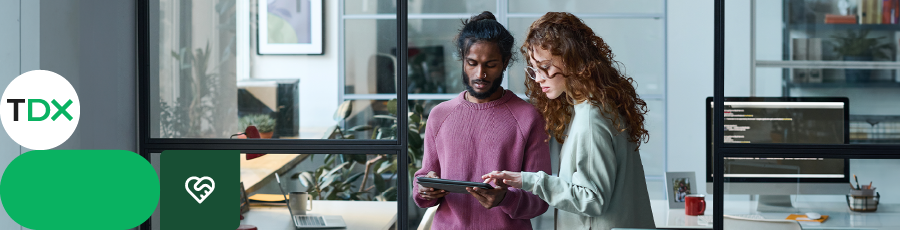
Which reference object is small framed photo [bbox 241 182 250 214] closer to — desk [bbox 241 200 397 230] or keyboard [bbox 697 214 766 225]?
desk [bbox 241 200 397 230]

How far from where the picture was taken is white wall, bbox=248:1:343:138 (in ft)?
8.33

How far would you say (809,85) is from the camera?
8.09ft

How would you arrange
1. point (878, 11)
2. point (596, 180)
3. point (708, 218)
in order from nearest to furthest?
1. point (596, 180)
2. point (878, 11)
3. point (708, 218)

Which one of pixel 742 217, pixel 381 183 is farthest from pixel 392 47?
pixel 742 217

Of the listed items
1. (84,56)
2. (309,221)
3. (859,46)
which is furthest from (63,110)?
(859,46)

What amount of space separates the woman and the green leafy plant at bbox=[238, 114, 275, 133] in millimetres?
1161

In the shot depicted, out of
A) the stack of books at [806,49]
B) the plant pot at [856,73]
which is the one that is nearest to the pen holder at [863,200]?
the plant pot at [856,73]

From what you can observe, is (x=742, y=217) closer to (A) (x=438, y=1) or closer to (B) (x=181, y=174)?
(A) (x=438, y=1)

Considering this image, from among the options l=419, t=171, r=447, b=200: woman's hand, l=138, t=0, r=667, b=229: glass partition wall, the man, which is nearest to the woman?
the man

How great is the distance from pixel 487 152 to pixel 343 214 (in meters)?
0.96

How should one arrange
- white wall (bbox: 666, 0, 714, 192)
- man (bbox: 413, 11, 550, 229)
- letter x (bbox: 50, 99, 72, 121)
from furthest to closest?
white wall (bbox: 666, 0, 714, 192) → letter x (bbox: 50, 99, 72, 121) → man (bbox: 413, 11, 550, 229)

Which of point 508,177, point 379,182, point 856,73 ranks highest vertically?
point 856,73

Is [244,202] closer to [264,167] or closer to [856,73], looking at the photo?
[264,167]

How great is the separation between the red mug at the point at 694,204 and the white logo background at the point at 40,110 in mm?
2636
